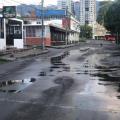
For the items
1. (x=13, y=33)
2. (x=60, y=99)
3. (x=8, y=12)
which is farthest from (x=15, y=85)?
(x=13, y=33)

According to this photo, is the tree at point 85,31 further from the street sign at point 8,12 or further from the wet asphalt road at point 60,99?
the wet asphalt road at point 60,99

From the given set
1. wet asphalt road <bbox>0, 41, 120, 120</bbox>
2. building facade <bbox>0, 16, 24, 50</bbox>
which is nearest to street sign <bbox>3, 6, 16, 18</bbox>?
building facade <bbox>0, 16, 24, 50</bbox>

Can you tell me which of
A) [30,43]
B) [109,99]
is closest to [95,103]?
[109,99]

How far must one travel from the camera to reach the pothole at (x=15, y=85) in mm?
Result: 15768

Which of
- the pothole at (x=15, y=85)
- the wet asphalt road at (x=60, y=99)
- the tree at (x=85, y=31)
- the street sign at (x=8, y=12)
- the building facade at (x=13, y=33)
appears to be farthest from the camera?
the tree at (x=85, y=31)

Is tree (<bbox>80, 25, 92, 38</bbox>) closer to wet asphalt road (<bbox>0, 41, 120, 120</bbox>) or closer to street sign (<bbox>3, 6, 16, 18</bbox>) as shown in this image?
street sign (<bbox>3, 6, 16, 18</bbox>)

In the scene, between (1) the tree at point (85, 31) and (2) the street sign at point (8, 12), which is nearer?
(2) the street sign at point (8, 12)

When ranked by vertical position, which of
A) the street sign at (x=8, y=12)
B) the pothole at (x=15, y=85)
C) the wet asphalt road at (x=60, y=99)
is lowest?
the wet asphalt road at (x=60, y=99)

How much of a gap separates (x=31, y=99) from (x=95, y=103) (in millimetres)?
2092

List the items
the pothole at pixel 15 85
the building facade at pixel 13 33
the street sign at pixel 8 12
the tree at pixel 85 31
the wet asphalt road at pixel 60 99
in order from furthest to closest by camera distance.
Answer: the tree at pixel 85 31
the building facade at pixel 13 33
the street sign at pixel 8 12
the pothole at pixel 15 85
the wet asphalt road at pixel 60 99

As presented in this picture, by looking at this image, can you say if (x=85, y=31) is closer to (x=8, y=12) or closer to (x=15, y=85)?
(x=8, y=12)

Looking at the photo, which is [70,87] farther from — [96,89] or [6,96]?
[6,96]

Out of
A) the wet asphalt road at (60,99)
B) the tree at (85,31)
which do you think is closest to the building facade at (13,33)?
the wet asphalt road at (60,99)

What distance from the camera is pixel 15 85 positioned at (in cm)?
1734
